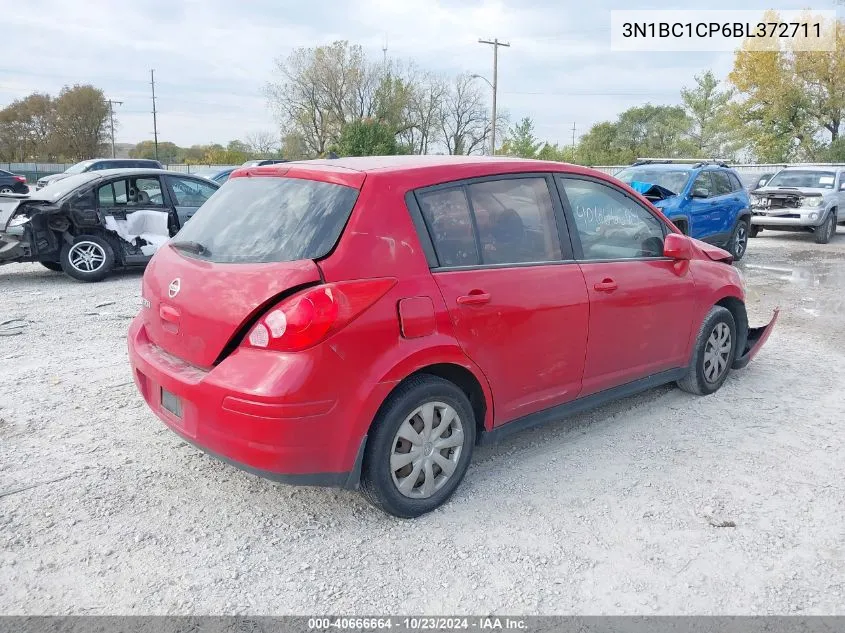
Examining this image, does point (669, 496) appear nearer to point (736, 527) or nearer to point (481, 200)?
point (736, 527)

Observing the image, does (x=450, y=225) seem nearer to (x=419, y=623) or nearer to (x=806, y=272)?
(x=419, y=623)

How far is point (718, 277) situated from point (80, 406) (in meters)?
4.50

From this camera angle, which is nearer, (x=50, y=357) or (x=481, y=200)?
(x=481, y=200)

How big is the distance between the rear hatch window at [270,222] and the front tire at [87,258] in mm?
6144

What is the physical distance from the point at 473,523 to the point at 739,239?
11.1 meters

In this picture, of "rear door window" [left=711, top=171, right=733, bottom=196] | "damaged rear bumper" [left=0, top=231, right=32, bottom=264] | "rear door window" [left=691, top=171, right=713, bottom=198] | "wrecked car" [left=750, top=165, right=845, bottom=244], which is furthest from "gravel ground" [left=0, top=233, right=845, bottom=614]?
"wrecked car" [left=750, top=165, right=845, bottom=244]

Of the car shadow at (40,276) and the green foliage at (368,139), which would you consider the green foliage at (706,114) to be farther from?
the car shadow at (40,276)

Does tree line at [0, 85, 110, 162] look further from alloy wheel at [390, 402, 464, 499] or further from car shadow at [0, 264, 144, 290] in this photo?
alloy wheel at [390, 402, 464, 499]

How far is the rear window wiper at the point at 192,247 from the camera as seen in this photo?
3391 millimetres

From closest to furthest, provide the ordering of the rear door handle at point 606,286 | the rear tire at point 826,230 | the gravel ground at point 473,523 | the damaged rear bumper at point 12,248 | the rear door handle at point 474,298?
the gravel ground at point 473,523, the rear door handle at point 474,298, the rear door handle at point 606,286, the damaged rear bumper at point 12,248, the rear tire at point 826,230

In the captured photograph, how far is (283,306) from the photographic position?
284cm

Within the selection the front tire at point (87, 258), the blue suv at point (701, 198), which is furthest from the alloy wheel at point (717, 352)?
the front tire at point (87, 258)

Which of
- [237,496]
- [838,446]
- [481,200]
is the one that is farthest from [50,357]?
[838,446]

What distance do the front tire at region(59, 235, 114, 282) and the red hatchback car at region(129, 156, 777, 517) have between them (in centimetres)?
610
